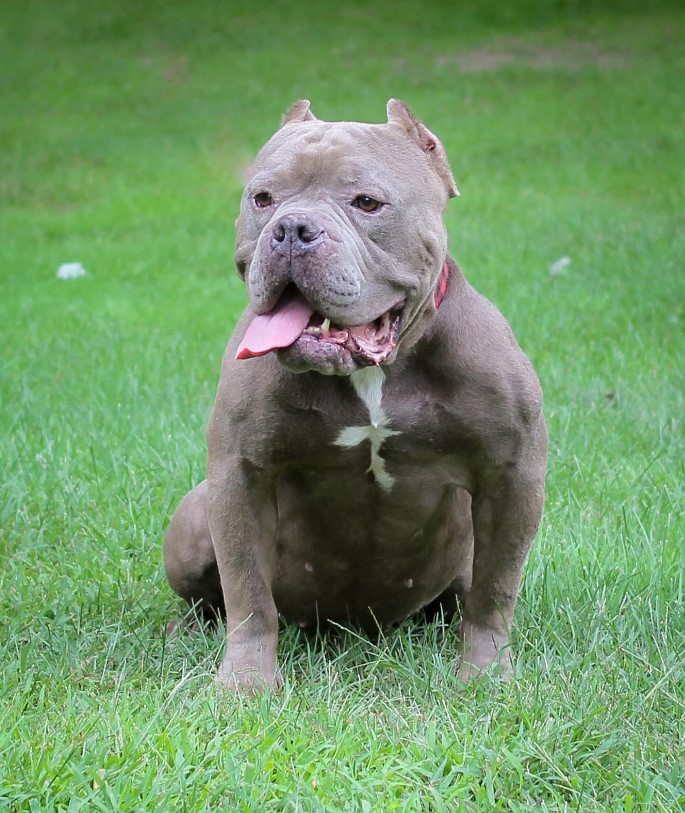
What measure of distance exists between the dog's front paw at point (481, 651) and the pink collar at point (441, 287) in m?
0.98

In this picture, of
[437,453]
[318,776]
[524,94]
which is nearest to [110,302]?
[437,453]

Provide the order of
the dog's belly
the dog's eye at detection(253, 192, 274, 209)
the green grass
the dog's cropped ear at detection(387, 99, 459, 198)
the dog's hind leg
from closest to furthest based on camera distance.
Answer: the green grass
the dog's eye at detection(253, 192, 274, 209)
the dog's cropped ear at detection(387, 99, 459, 198)
the dog's belly
the dog's hind leg

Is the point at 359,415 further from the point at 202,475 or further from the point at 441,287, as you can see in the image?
the point at 202,475

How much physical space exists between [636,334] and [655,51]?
1406 centimetres

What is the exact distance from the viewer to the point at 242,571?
350cm

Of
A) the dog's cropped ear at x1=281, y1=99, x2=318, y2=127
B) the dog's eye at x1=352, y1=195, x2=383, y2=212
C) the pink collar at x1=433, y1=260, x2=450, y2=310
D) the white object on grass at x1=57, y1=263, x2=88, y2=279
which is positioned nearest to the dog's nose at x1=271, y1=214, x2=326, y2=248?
the dog's eye at x1=352, y1=195, x2=383, y2=212

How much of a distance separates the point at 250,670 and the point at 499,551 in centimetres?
79

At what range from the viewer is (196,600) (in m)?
4.02

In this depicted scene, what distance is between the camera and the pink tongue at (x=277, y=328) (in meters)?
3.05

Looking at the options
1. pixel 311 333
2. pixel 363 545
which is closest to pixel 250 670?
pixel 363 545

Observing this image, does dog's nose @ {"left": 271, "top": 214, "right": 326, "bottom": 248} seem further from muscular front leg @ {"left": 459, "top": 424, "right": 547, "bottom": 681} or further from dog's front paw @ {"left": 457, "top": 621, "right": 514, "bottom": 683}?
dog's front paw @ {"left": 457, "top": 621, "right": 514, "bottom": 683}

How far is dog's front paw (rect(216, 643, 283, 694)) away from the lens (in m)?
3.41

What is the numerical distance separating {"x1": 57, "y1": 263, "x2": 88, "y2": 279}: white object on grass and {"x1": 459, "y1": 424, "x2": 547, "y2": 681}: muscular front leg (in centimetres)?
799

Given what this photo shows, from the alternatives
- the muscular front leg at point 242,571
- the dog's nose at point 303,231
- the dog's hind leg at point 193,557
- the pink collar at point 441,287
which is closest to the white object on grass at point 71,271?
the dog's hind leg at point 193,557
